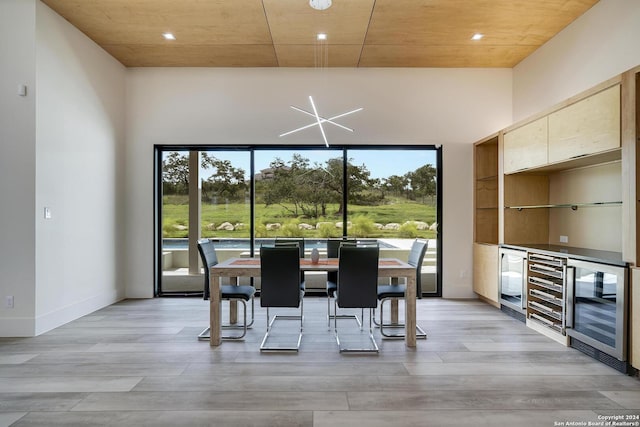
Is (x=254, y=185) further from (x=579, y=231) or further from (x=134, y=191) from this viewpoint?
(x=579, y=231)

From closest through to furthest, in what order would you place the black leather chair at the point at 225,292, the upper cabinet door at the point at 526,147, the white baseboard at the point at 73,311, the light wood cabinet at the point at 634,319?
the light wood cabinet at the point at 634,319 → the black leather chair at the point at 225,292 → the white baseboard at the point at 73,311 → the upper cabinet door at the point at 526,147

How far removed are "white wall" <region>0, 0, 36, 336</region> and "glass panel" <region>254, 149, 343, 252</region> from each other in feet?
9.21

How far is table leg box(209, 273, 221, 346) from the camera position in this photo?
3486 millimetres

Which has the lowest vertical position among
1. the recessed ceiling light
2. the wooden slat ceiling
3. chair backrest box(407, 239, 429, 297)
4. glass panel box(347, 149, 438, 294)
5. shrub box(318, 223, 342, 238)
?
chair backrest box(407, 239, 429, 297)

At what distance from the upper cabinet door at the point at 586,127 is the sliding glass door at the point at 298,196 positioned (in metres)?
2.10

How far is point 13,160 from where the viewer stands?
12.3ft

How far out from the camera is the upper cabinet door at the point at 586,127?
2.99 metres

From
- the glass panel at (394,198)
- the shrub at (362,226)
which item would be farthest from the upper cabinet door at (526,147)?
the shrub at (362,226)

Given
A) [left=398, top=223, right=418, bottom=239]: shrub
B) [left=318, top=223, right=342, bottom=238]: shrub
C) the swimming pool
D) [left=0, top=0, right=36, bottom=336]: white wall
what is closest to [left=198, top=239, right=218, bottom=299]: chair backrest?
the swimming pool

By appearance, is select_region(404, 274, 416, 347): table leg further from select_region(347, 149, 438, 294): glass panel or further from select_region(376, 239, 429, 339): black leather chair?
select_region(347, 149, 438, 294): glass panel

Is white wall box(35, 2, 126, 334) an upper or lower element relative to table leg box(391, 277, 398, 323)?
upper

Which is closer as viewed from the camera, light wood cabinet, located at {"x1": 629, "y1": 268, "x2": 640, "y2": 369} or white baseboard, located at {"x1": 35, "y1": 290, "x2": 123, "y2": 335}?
light wood cabinet, located at {"x1": 629, "y1": 268, "x2": 640, "y2": 369}

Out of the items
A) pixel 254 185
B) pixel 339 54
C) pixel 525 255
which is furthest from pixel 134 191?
pixel 525 255

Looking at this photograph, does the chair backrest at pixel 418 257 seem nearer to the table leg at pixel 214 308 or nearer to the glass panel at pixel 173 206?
the table leg at pixel 214 308
